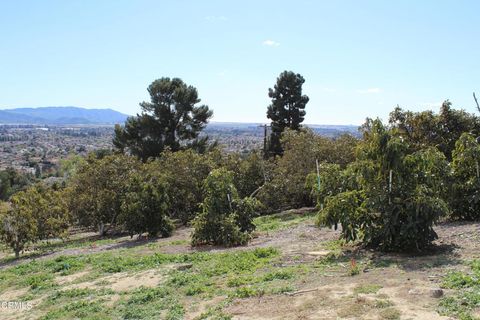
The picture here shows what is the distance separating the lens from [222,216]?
1292cm

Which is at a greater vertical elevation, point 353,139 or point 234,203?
point 353,139

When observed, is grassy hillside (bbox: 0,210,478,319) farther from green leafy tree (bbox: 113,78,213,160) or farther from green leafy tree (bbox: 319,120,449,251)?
green leafy tree (bbox: 113,78,213,160)

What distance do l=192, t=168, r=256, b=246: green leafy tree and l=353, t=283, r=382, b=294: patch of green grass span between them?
600 cm

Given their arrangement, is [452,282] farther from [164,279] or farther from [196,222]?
[196,222]

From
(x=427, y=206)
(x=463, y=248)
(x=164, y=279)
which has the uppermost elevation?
(x=427, y=206)

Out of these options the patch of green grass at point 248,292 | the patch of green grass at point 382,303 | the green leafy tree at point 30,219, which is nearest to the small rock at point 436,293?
the patch of green grass at point 382,303

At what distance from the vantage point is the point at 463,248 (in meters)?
8.67

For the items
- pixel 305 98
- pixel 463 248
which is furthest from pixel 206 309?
pixel 305 98

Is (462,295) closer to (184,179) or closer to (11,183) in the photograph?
(184,179)

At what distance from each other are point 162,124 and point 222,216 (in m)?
22.4

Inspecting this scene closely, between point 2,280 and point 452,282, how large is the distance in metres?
9.92

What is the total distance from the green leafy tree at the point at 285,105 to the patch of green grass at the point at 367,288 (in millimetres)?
27451

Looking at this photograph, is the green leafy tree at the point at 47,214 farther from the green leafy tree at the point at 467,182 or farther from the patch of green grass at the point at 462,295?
the patch of green grass at the point at 462,295

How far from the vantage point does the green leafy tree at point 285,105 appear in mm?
34500
